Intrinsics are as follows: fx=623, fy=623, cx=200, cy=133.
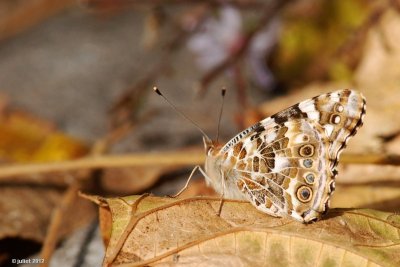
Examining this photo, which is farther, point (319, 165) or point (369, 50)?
point (369, 50)

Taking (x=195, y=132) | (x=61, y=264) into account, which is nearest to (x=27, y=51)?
(x=195, y=132)

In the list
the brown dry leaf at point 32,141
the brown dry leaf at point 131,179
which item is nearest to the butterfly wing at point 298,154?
the brown dry leaf at point 131,179

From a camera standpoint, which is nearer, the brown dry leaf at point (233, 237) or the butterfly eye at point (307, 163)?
the brown dry leaf at point (233, 237)

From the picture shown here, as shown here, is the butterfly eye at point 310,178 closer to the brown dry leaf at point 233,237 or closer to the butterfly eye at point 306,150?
the butterfly eye at point 306,150

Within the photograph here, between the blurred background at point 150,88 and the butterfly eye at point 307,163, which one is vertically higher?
the blurred background at point 150,88

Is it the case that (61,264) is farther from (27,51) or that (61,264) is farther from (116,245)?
(27,51)

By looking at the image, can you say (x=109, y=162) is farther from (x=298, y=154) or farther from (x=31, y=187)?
(x=298, y=154)
